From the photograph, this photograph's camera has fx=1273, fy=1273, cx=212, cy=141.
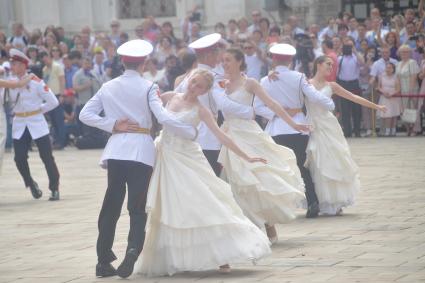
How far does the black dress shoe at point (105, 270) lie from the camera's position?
9805 mm

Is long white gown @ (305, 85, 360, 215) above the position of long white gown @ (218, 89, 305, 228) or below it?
below

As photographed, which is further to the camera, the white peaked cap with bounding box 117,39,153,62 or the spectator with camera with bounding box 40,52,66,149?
the spectator with camera with bounding box 40,52,66,149

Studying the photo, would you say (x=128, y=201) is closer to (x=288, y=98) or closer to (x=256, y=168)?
(x=256, y=168)

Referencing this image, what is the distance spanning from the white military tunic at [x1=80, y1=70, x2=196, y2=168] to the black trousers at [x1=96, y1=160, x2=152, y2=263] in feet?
0.28

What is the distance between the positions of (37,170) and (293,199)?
9.39m

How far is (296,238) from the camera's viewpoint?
11539mm

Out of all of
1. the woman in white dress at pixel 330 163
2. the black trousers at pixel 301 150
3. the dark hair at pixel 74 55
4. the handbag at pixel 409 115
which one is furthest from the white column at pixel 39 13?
the black trousers at pixel 301 150

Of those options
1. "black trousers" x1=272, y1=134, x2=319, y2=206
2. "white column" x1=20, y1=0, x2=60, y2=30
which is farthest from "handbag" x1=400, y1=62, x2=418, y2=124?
"white column" x1=20, y1=0, x2=60, y2=30

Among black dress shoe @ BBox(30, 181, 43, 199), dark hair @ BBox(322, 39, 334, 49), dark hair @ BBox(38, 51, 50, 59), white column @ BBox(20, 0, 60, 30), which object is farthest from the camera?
white column @ BBox(20, 0, 60, 30)

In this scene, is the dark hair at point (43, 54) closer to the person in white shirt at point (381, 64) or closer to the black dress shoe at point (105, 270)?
the person in white shirt at point (381, 64)

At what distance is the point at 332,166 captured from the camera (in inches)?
523

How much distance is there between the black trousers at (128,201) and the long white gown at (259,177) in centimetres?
150

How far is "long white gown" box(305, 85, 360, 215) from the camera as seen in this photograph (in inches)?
520

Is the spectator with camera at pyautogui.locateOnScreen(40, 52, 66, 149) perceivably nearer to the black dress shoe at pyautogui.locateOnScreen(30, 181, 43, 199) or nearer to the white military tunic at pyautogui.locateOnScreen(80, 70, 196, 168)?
the black dress shoe at pyautogui.locateOnScreen(30, 181, 43, 199)
